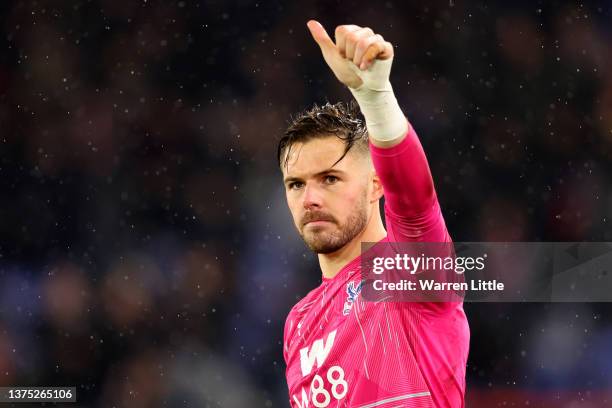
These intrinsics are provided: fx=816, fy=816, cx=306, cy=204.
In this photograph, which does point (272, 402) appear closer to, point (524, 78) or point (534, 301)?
point (534, 301)

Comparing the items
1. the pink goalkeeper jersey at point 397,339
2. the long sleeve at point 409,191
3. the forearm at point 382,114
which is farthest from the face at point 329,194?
the forearm at point 382,114

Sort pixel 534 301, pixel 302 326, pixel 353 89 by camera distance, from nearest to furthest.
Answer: pixel 353 89, pixel 302 326, pixel 534 301

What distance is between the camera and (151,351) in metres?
5.91

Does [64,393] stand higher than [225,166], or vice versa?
[225,166]

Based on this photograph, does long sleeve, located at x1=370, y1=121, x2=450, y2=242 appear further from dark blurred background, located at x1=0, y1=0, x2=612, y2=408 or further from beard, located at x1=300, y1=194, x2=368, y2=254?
dark blurred background, located at x1=0, y1=0, x2=612, y2=408

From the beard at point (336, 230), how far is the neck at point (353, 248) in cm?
3

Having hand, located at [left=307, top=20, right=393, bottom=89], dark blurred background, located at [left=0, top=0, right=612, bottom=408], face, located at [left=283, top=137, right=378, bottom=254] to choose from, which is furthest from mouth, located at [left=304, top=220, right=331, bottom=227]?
dark blurred background, located at [left=0, top=0, right=612, bottom=408]

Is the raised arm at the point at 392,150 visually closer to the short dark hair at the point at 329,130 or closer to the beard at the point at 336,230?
the beard at the point at 336,230

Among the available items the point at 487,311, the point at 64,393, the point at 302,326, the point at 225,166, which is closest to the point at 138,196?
the point at 225,166

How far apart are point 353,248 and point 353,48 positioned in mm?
1041

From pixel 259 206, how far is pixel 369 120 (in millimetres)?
4180

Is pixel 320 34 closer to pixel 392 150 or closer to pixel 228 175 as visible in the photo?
pixel 392 150

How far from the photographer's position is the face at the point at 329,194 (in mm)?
2713

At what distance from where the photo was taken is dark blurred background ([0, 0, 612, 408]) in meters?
5.82
